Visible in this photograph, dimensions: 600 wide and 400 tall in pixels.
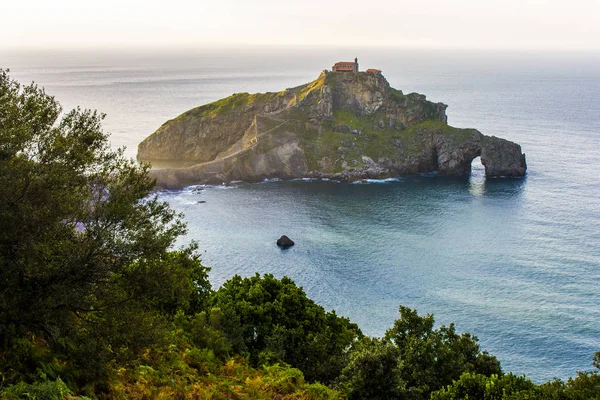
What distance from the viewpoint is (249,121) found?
164250 millimetres

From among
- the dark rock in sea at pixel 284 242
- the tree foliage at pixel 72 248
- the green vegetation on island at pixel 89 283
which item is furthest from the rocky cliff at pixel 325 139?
the tree foliage at pixel 72 248

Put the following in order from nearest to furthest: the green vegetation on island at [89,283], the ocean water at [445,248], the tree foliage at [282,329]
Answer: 1. the green vegetation on island at [89,283]
2. the tree foliage at [282,329]
3. the ocean water at [445,248]

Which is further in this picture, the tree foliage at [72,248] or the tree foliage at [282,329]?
the tree foliage at [282,329]

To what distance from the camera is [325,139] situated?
148375mm

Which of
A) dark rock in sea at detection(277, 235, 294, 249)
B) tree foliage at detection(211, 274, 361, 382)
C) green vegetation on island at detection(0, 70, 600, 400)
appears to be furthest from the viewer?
dark rock in sea at detection(277, 235, 294, 249)

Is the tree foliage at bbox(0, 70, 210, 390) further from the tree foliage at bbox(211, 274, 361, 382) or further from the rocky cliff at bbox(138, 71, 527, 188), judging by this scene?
the rocky cliff at bbox(138, 71, 527, 188)

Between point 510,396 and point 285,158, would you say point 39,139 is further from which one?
point 285,158

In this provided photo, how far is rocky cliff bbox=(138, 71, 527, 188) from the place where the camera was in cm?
14212

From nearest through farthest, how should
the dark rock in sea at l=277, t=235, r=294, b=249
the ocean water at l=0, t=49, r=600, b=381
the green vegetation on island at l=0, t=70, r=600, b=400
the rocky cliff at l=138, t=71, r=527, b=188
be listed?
the green vegetation on island at l=0, t=70, r=600, b=400 < the ocean water at l=0, t=49, r=600, b=381 < the dark rock in sea at l=277, t=235, r=294, b=249 < the rocky cliff at l=138, t=71, r=527, b=188

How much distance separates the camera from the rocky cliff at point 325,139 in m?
142

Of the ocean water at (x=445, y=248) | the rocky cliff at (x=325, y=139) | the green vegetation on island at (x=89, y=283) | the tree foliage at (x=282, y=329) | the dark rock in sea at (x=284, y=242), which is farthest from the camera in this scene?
the rocky cliff at (x=325, y=139)

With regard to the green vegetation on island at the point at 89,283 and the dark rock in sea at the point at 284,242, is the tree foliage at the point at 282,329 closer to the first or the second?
the green vegetation on island at the point at 89,283

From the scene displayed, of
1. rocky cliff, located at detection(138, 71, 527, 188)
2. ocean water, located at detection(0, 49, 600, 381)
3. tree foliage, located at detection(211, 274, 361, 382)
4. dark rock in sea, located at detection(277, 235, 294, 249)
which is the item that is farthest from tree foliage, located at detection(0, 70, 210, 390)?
rocky cliff, located at detection(138, 71, 527, 188)

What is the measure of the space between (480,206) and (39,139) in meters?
108
